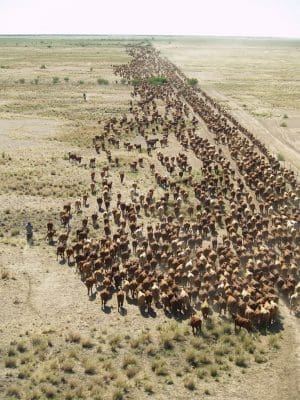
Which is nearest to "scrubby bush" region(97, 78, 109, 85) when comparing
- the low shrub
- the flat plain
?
the flat plain

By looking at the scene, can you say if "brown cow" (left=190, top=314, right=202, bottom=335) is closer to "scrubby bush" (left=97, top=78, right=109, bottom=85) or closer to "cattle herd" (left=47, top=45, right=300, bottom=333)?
"cattle herd" (left=47, top=45, right=300, bottom=333)

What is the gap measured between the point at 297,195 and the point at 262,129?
2684 centimetres

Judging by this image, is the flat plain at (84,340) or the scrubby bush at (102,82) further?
the scrubby bush at (102,82)

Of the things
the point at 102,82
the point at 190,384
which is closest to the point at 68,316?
the point at 190,384

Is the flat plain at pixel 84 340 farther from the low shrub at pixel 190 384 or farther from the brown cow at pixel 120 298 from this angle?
the brown cow at pixel 120 298

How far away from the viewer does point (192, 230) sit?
30391 mm

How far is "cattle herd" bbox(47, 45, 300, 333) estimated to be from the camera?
21.7 m

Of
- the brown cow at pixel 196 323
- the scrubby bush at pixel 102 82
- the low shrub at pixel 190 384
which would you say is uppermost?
the scrubby bush at pixel 102 82

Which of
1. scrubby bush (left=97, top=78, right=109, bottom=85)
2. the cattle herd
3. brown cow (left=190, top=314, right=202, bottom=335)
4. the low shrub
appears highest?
scrubby bush (left=97, top=78, right=109, bottom=85)

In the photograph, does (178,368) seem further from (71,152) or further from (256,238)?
(71,152)

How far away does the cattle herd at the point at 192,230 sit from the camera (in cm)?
2172

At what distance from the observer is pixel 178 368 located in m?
17.4

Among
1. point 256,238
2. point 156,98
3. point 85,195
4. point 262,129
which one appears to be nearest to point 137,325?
point 256,238

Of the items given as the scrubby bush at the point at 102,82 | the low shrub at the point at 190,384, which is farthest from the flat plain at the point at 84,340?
the scrubby bush at the point at 102,82
